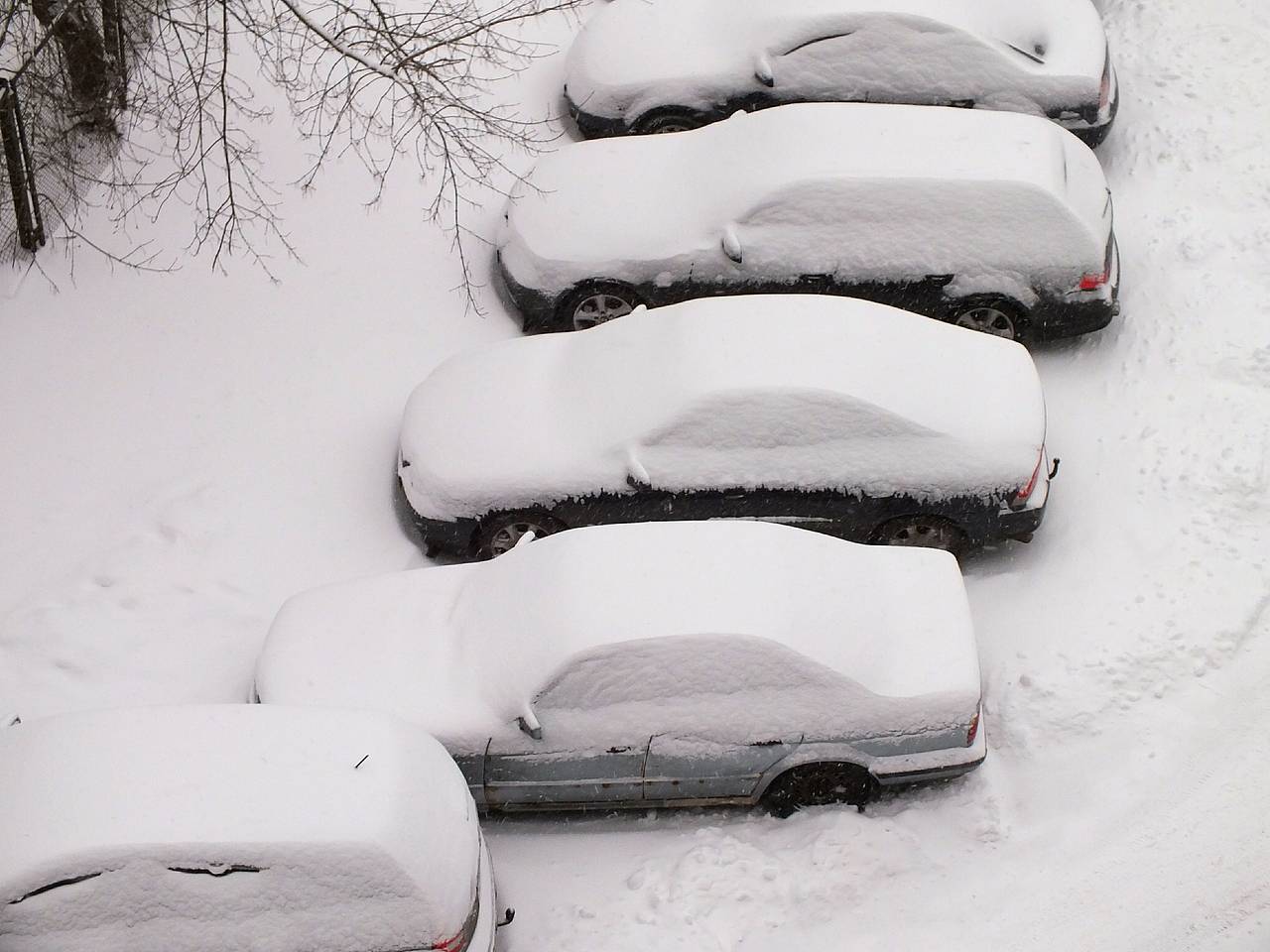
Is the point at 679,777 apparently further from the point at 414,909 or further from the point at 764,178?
the point at 764,178

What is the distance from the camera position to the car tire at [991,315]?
9328 millimetres

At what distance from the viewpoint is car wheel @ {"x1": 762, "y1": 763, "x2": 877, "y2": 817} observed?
23.0 feet

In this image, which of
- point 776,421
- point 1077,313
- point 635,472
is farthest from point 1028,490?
point 635,472

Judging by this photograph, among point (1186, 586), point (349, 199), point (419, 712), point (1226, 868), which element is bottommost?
point (1226, 868)

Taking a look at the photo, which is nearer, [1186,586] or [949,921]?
[949,921]

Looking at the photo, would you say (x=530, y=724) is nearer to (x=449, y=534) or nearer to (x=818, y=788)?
(x=818, y=788)

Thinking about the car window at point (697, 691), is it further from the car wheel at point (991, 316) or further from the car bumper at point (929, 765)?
the car wheel at point (991, 316)

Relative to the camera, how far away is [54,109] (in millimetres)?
10031

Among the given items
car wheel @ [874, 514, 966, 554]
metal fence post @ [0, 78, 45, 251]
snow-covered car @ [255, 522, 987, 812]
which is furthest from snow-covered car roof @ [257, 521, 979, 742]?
metal fence post @ [0, 78, 45, 251]

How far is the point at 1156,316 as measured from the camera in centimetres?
974

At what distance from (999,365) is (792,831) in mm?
3429

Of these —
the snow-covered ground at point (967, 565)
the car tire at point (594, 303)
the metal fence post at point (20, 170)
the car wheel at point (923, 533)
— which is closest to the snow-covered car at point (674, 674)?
the snow-covered ground at point (967, 565)

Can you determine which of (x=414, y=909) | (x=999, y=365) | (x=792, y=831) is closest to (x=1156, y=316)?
(x=999, y=365)

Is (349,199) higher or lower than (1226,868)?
higher
